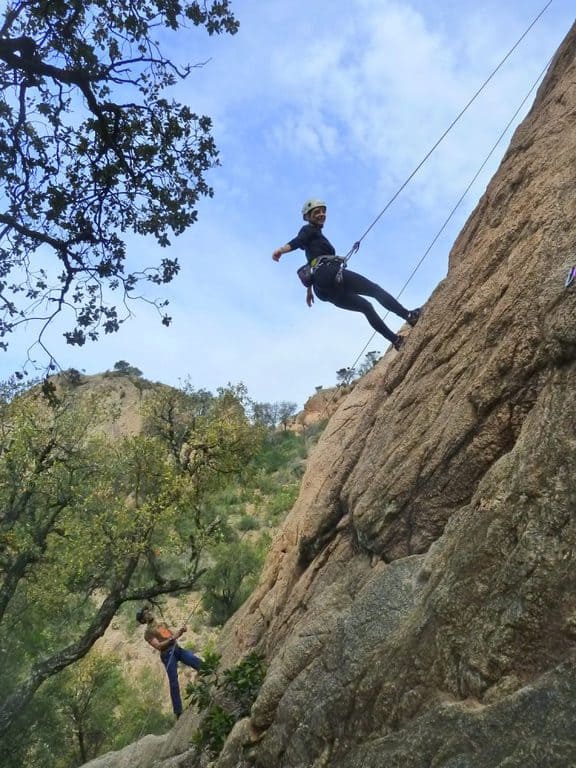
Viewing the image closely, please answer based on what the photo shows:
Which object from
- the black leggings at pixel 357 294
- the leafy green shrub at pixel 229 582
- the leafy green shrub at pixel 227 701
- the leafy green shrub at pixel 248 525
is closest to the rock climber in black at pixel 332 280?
the black leggings at pixel 357 294

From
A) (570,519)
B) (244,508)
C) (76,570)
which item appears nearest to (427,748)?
(570,519)

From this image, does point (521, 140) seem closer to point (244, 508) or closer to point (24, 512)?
point (24, 512)

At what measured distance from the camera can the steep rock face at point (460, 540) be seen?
4168 mm

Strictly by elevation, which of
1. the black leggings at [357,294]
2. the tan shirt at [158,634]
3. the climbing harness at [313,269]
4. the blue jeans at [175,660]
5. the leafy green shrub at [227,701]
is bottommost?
the leafy green shrub at [227,701]

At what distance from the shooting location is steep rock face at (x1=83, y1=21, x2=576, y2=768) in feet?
13.7

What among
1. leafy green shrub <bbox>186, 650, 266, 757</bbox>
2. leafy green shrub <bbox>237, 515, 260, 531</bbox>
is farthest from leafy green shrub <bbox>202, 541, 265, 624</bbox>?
leafy green shrub <bbox>186, 650, 266, 757</bbox>

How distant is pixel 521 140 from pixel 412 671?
27.4ft

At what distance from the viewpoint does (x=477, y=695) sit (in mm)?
4336

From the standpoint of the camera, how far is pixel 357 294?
984 cm

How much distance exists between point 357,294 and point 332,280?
0.55 meters

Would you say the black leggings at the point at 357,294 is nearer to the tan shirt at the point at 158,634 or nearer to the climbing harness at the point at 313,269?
the climbing harness at the point at 313,269

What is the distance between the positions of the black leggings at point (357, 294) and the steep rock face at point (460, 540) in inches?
30.3

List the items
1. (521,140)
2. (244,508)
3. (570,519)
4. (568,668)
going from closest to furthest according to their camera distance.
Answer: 1. (568,668)
2. (570,519)
3. (521,140)
4. (244,508)

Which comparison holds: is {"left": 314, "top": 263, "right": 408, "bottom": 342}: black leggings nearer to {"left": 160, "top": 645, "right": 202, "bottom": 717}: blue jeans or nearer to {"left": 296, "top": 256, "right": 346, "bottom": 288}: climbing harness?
{"left": 296, "top": 256, "right": 346, "bottom": 288}: climbing harness
